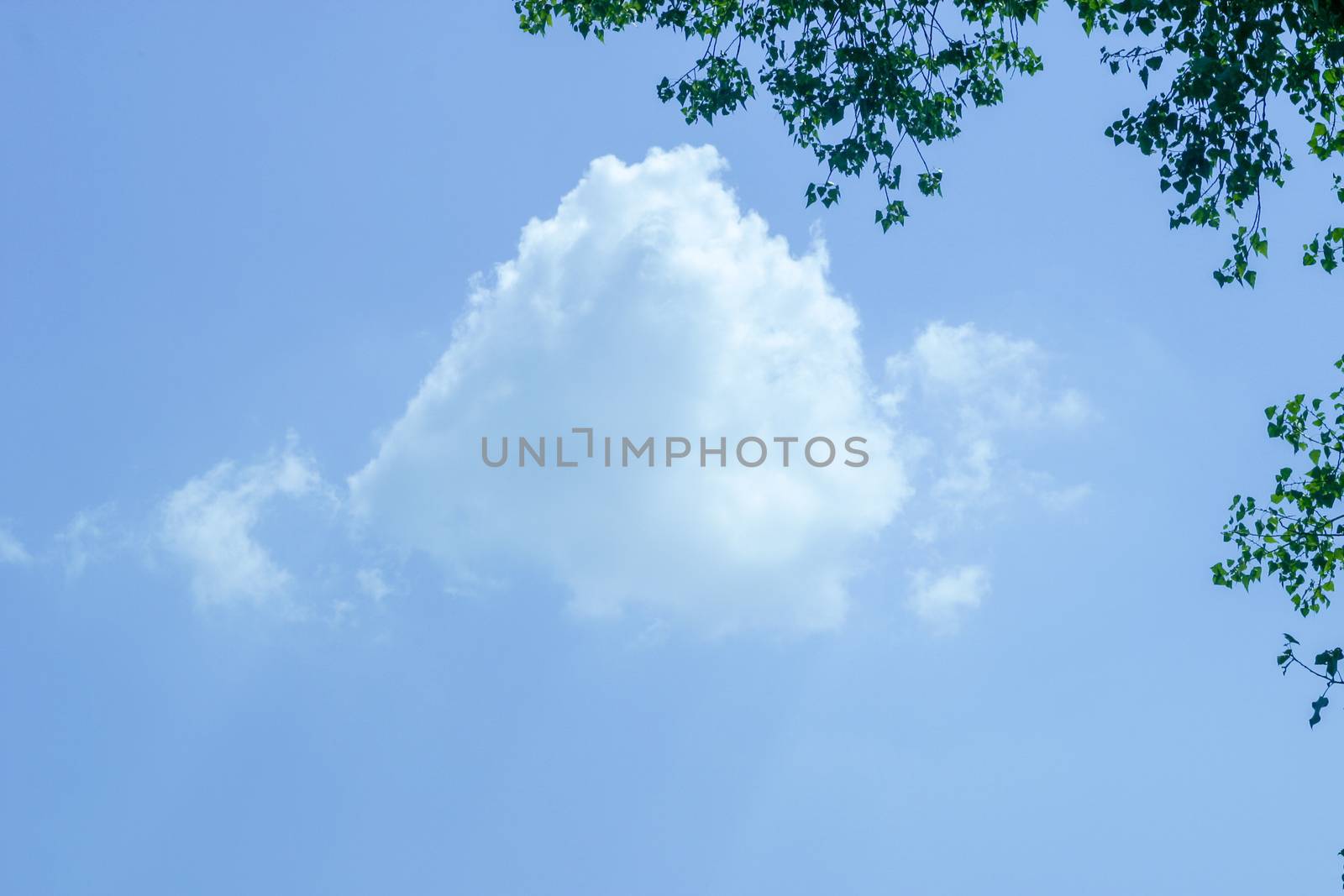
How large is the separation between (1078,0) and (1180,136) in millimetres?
2444

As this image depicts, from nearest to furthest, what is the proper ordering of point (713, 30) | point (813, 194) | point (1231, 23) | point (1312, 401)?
1. point (1231, 23)
2. point (1312, 401)
3. point (813, 194)
4. point (713, 30)

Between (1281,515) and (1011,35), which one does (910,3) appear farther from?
(1281,515)

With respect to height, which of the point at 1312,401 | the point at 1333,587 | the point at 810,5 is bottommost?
the point at 1333,587

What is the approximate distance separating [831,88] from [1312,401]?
6849 mm

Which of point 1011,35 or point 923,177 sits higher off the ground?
point 1011,35

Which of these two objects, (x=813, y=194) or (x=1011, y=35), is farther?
(x=1011, y=35)

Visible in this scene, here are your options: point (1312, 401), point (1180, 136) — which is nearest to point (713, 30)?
point (1180, 136)

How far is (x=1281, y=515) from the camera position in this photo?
1288 centimetres

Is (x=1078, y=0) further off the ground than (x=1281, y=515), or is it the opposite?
(x=1078, y=0)

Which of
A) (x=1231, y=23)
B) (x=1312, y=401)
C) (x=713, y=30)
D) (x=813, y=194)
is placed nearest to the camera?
(x=1231, y=23)

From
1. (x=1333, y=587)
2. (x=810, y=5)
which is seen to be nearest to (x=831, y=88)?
(x=810, y=5)

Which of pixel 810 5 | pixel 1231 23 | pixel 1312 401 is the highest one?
pixel 810 5

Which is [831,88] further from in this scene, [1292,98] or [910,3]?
→ [1292,98]

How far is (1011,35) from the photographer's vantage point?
1483 centimetres
